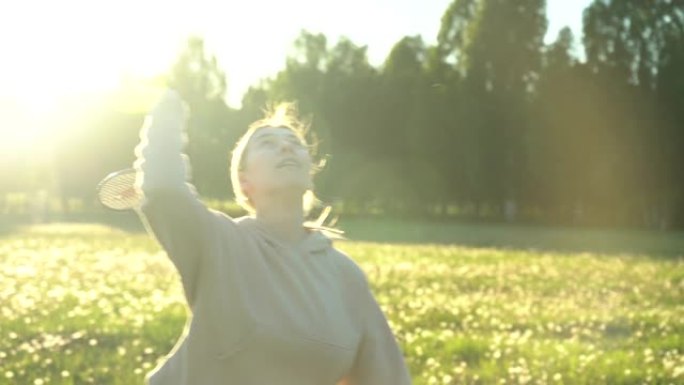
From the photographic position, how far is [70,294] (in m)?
19.7

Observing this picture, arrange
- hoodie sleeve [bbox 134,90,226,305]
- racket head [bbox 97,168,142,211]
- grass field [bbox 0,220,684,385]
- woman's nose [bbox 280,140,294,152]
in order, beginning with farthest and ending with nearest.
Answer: grass field [bbox 0,220,684,385]
woman's nose [bbox 280,140,294,152]
racket head [bbox 97,168,142,211]
hoodie sleeve [bbox 134,90,226,305]

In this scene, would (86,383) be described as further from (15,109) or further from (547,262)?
(15,109)

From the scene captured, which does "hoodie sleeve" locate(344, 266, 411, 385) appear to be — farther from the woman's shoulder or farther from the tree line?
the tree line

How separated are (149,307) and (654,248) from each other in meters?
29.7

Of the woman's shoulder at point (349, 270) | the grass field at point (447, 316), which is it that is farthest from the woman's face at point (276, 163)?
the grass field at point (447, 316)

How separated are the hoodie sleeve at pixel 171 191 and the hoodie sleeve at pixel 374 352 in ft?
2.37

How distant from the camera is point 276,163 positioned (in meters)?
5.00

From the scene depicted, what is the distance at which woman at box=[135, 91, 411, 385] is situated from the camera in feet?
15.4

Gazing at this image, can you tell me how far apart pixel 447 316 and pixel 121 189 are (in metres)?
12.3

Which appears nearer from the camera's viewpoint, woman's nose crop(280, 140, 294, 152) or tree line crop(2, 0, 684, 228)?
woman's nose crop(280, 140, 294, 152)

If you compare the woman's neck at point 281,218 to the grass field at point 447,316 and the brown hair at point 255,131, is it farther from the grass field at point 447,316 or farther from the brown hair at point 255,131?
the grass field at point 447,316

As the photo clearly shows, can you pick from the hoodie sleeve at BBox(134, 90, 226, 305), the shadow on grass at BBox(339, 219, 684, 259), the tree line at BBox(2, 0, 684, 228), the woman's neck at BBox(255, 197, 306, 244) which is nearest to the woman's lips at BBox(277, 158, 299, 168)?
the woman's neck at BBox(255, 197, 306, 244)

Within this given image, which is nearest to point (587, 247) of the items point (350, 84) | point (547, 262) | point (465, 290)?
point (547, 262)

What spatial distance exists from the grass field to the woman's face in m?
5.48
